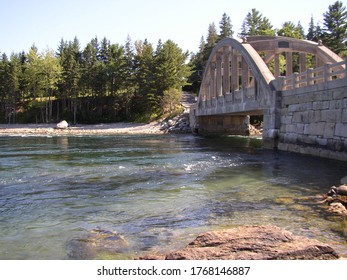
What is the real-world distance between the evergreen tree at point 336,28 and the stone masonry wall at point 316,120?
47.4 m

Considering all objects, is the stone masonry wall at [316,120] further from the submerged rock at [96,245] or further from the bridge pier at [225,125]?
the bridge pier at [225,125]

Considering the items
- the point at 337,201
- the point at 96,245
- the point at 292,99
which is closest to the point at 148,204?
the point at 96,245

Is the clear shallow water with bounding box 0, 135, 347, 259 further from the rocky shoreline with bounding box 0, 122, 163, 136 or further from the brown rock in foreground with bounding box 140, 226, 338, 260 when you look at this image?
the rocky shoreline with bounding box 0, 122, 163, 136

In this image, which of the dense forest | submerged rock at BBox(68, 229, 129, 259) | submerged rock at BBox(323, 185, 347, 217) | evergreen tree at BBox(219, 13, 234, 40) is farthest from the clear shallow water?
evergreen tree at BBox(219, 13, 234, 40)

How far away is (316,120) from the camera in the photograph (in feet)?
63.3

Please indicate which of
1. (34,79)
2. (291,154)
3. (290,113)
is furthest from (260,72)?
(34,79)

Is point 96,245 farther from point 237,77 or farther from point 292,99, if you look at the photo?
point 237,77

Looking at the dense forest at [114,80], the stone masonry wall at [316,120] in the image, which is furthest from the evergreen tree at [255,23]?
the stone masonry wall at [316,120]

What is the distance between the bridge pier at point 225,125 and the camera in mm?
47844

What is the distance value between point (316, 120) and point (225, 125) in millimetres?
28944

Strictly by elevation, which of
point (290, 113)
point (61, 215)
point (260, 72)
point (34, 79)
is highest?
point (34, 79)

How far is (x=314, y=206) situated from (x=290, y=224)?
192cm

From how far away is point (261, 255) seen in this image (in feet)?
15.6
